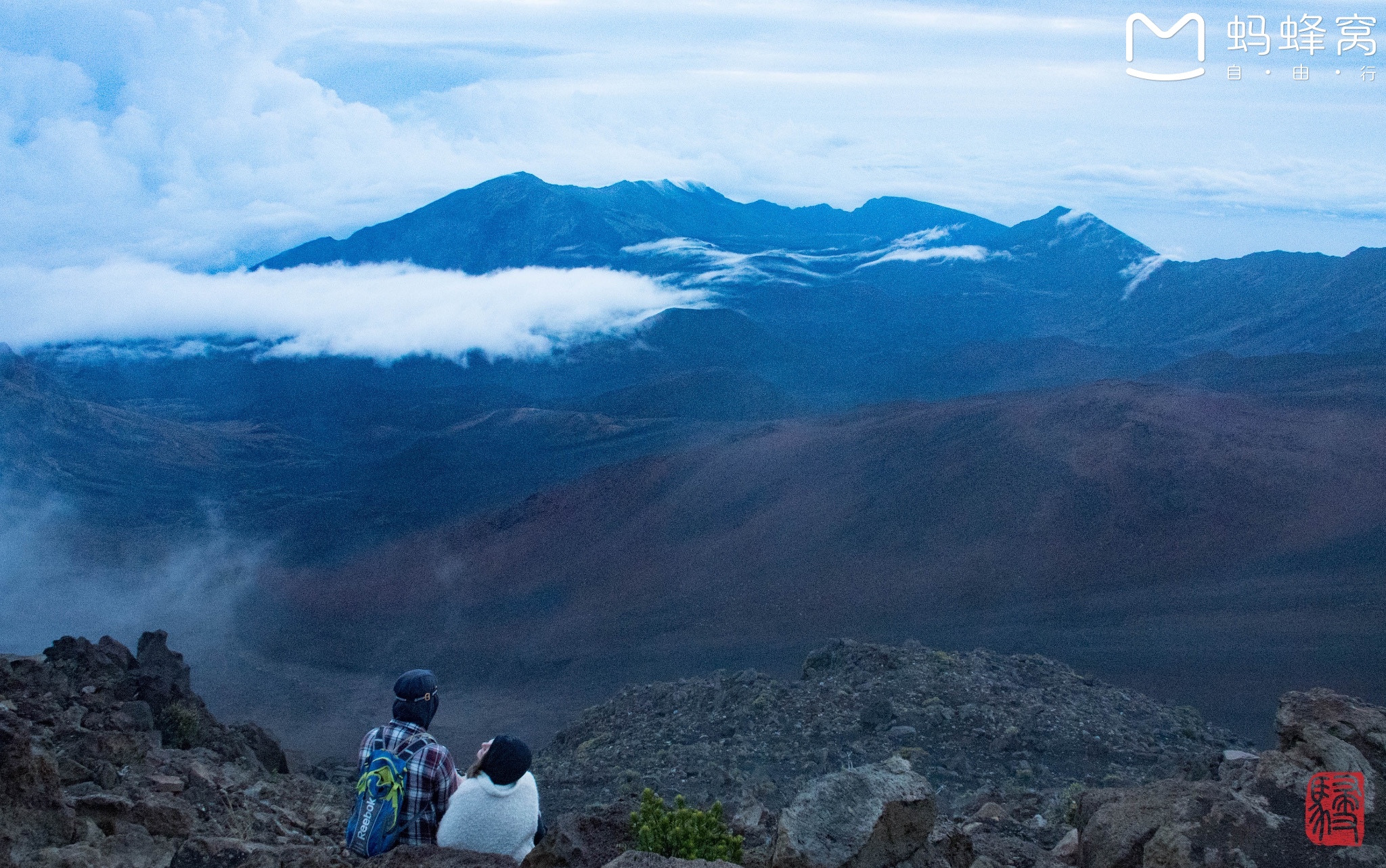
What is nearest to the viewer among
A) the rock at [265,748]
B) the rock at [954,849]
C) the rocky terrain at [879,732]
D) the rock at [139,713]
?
the rock at [954,849]

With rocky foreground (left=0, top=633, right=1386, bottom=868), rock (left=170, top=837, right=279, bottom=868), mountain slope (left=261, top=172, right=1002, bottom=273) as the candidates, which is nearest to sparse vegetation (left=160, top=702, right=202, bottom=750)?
rocky foreground (left=0, top=633, right=1386, bottom=868)

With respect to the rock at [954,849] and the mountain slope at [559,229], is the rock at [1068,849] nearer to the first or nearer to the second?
the rock at [954,849]

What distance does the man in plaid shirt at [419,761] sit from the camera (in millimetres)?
4867

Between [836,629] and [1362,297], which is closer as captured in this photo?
[836,629]

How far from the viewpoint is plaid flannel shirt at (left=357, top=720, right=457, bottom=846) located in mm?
4859

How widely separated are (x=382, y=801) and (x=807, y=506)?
73.0ft

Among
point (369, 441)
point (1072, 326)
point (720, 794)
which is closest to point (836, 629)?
point (720, 794)

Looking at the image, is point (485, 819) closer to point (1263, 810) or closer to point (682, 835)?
point (682, 835)

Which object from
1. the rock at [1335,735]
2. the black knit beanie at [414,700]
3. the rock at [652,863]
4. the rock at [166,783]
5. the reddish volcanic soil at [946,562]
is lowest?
the reddish volcanic soil at [946,562]

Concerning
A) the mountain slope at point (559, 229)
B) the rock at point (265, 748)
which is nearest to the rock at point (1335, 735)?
the rock at point (265, 748)

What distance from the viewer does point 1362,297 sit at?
51.1m

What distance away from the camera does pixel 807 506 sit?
26.6 meters

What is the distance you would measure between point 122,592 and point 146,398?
46.6 m

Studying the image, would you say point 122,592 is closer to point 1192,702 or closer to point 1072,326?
point 1192,702
